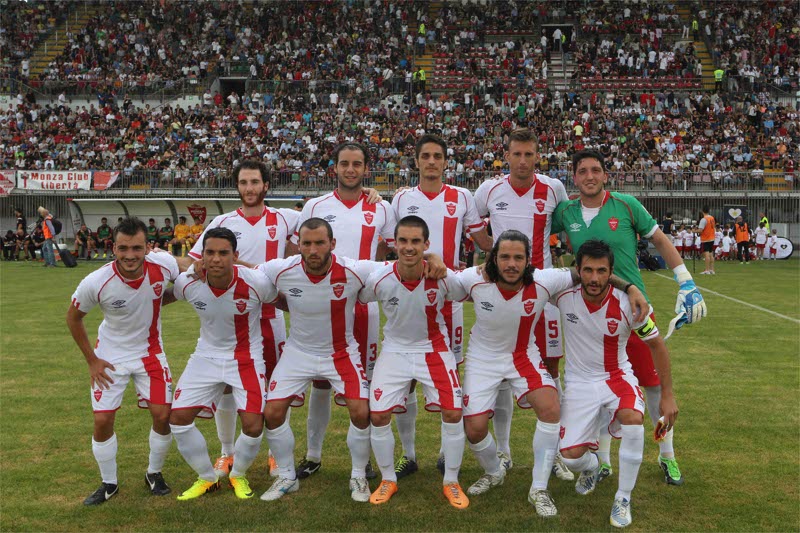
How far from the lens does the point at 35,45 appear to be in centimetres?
4259

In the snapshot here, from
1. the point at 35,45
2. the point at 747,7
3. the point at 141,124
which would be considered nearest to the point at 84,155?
the point at 141,124

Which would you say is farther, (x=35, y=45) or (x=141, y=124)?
(x=35, y=45)

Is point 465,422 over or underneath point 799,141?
underneath

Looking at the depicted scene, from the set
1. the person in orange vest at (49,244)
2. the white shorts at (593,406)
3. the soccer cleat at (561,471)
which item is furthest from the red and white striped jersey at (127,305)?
the person in orange vest at (49,244)

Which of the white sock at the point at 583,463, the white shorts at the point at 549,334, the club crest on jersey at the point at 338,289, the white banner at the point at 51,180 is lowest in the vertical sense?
the white sock at the point at 583,463

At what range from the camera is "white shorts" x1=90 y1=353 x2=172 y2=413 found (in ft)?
17.1

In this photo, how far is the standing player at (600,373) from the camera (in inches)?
195

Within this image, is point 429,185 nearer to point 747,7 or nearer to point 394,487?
point 394,487

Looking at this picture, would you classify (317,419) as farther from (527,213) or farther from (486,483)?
(527,213)

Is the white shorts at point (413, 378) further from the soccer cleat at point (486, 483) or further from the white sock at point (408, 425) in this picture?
the soccer cleat at point (486, 483)

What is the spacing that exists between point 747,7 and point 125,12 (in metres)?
37.0

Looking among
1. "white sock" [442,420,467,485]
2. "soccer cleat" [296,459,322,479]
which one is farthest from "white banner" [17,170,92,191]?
"white sock" [442,420,467,485]

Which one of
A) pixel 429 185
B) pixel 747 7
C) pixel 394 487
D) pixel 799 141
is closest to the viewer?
pixel 394 487

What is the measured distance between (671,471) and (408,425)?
2049 millimetres
